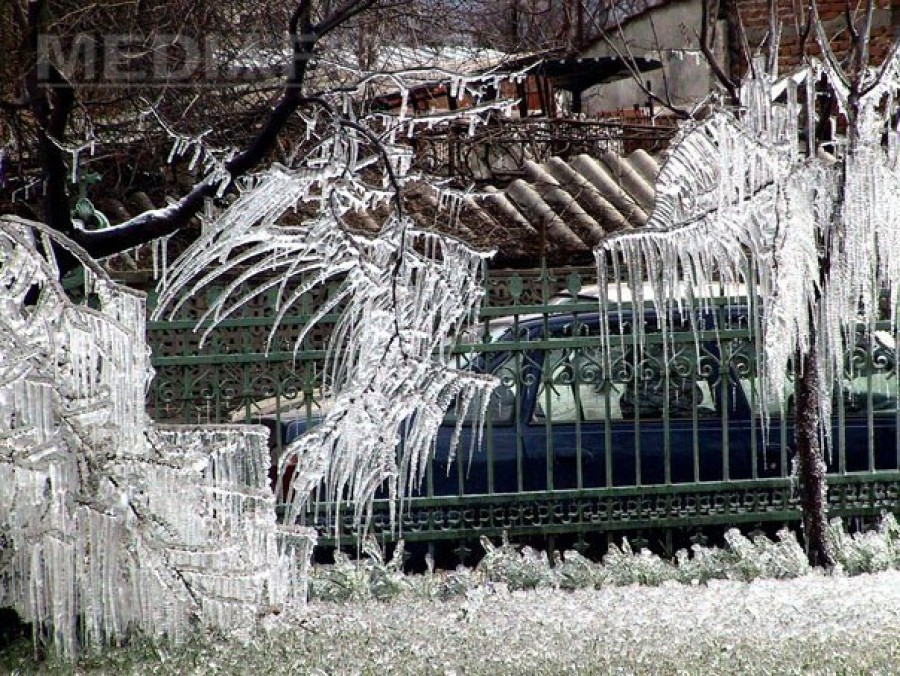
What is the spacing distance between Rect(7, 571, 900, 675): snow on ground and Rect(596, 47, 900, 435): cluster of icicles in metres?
1.22

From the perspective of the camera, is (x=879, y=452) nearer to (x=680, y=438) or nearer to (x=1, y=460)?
(x=680, y=438)

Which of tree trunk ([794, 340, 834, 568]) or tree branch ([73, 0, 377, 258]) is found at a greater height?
tree branch ([73, 0, 377, 258])

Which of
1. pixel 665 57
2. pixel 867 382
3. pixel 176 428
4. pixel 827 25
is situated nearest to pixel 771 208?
pixel 867 382

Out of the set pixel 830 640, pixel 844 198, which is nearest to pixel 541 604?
pixel 830 640

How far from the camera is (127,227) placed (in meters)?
5.81

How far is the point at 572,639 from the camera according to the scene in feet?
15.7

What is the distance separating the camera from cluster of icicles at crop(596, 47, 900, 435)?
19.4 ft

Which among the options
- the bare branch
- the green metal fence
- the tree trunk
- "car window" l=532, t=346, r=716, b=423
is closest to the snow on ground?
the tree trunk

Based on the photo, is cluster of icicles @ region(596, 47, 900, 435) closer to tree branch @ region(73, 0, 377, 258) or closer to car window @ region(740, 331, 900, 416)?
car window @ region(740, 331, 900, 416)

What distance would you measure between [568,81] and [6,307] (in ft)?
29.9

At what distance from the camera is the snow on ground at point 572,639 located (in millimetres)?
4449

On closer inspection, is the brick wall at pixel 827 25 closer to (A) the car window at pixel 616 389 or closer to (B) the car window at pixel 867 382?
(B) the car window at pixel 867 382

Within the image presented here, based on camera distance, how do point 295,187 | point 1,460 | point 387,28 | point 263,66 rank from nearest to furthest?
point 1,460
point 295,187
point 263,66
point 387,28

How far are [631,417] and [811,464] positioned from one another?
1.05 metres
